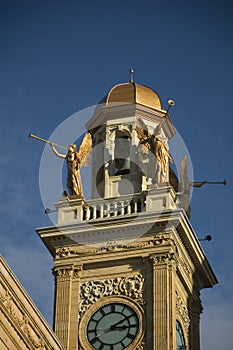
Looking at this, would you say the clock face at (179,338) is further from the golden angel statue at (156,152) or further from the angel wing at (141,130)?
the angel wing at (141,130)

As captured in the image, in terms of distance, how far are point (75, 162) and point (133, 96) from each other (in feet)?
13.9

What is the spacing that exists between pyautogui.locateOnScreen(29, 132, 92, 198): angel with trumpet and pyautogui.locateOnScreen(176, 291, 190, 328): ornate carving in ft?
18.1

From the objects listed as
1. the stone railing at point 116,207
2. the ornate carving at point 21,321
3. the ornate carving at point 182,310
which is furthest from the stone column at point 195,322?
the ornate carving at point 21,321

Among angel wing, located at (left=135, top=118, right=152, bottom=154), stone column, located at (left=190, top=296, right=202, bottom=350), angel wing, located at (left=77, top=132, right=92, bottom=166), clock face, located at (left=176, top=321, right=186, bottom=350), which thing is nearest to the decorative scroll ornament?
clock face, located at (left=176, top=321, right=186, bottom=350)

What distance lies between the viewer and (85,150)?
167 feet

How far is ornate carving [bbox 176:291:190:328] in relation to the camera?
47.2 meters

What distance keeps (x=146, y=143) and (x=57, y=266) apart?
6342mm

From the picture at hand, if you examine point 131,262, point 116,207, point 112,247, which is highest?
point 116,207

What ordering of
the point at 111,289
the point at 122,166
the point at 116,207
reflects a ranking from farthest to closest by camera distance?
the point at 122,166 → the point at 116,207 → the point at 111,289

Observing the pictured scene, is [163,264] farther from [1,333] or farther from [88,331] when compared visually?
[1,333]

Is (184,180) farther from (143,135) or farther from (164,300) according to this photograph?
(164,300)

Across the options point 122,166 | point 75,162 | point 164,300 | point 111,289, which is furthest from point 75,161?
point 164,300

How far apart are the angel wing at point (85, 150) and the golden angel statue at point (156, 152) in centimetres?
210

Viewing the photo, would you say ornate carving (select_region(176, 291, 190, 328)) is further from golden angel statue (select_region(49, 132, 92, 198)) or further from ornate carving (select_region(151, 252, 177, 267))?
golden angel statue (select_region(49, 132, 92, 198))
